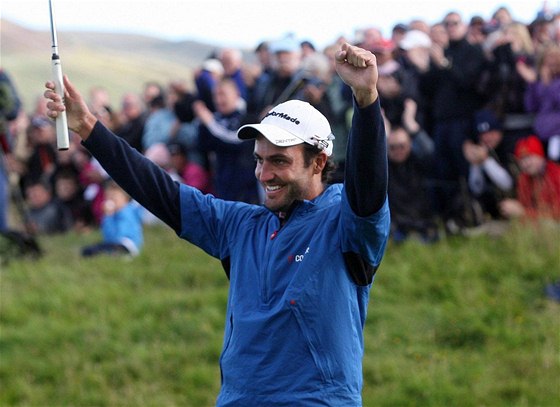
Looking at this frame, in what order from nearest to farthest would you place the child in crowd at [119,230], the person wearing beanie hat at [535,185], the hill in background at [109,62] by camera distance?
the person wearing beanie hat at [535,185], the child in crowd at [119,230], the hill in background at [109,62]

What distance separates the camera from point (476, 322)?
10.1 m

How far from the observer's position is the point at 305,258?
16.4 feet

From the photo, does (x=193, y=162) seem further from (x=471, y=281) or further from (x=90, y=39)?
(x=90, y=39)

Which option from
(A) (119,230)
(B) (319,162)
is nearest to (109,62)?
(A) (119,230)

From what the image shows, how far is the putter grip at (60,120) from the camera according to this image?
5164 mm

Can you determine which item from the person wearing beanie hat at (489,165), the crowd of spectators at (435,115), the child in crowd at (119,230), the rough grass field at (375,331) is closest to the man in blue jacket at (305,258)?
the rough grass field at (375,331)

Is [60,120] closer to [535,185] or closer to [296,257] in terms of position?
[296,257]

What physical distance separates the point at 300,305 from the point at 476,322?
552cm

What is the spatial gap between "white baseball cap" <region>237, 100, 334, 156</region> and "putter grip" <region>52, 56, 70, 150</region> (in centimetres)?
80

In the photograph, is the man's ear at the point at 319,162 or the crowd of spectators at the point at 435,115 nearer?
the man's ear at the point at 319,162

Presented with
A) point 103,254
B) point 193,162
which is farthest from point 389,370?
point 193,162

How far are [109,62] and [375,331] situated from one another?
901 inches

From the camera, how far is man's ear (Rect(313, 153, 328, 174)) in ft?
17.1

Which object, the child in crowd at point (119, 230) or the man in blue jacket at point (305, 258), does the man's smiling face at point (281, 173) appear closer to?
the man in blue jacket at point (305, 258)
